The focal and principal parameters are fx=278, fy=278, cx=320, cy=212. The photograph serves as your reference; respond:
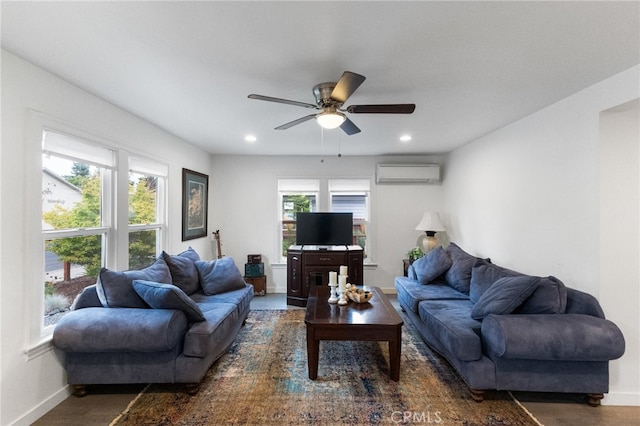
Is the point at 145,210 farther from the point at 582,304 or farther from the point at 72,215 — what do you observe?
the point at 582,304

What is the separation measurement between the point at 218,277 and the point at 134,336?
129 centimetres

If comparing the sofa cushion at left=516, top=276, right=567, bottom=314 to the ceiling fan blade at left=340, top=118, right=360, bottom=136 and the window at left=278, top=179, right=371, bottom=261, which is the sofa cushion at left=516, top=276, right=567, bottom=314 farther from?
the window at left=278, top=179, right=371, bottom=261

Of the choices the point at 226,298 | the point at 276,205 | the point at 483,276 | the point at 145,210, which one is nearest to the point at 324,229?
the point at 276,205

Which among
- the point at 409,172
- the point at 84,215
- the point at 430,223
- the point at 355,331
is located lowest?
the point at 355,331

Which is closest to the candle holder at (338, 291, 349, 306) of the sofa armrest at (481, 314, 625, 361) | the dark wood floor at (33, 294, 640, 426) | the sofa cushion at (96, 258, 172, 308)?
the sofa armrest at (481, 314, 625, 361)

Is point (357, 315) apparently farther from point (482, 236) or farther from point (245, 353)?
point (482, 236)

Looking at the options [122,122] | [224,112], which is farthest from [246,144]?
[122,122]

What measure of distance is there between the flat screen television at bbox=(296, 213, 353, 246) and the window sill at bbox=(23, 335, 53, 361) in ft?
10.4

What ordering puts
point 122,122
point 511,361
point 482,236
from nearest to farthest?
point 511,361, point 122,122, point 482,236

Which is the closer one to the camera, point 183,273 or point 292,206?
point 183,273

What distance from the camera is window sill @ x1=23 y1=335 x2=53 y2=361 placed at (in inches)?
75.6

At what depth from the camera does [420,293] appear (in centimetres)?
331

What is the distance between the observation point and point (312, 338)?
2.39m

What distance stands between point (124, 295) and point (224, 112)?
6.30 ft
